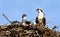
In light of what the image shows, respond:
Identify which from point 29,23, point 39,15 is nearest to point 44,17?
point 39,15

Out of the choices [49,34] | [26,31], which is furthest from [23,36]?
[49,34]

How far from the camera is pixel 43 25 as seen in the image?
2119 centimetres

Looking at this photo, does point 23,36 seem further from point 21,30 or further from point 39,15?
point 39,15

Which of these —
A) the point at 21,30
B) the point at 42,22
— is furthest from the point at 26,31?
the point at 42,22

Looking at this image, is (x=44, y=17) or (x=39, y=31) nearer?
(x=39, y=31)

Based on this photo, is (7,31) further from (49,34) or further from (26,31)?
(49,34)

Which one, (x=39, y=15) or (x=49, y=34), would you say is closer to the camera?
(x=49, y=34)

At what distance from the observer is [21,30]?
20.8 metres

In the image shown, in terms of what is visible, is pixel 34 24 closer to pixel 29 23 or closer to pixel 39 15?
pixel 29 23

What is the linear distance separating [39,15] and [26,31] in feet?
8.17

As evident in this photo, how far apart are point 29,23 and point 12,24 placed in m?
1.14

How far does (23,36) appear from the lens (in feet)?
68.1

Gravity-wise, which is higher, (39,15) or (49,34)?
(39,15)

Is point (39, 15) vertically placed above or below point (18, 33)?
above
